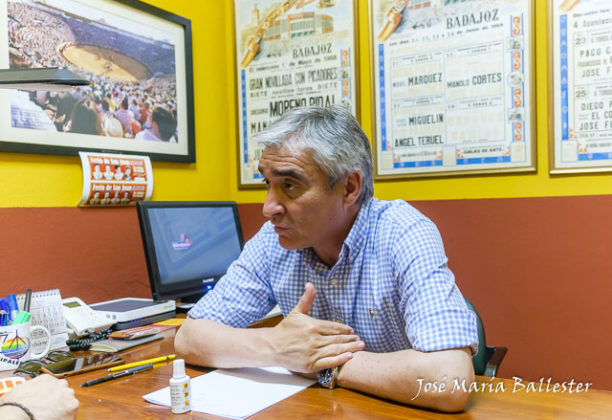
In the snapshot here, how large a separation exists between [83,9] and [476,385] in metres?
2.01

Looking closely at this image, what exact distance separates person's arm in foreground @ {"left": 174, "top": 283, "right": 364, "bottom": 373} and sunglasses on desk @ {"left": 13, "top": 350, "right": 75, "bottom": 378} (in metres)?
0.34

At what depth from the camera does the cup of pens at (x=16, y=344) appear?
1384mm

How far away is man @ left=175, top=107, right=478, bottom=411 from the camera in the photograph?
110cm

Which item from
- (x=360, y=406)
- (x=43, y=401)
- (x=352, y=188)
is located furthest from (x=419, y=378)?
(x=43, y=401)

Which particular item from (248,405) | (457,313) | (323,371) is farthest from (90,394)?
(457,313)

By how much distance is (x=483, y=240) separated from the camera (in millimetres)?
2223

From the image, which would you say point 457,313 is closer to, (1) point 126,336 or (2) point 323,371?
(2) point 323,371

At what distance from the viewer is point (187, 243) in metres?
2.11

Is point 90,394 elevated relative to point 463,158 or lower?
lower

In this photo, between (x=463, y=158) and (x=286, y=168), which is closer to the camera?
(x=286, y=168)

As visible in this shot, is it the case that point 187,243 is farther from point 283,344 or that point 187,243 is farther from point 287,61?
point 287,61

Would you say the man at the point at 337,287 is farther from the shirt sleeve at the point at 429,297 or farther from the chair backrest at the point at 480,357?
the chair backrest at the point at 480,357

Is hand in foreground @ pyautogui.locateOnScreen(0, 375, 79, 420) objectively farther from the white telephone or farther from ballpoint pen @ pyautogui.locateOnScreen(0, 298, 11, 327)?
the white telephone

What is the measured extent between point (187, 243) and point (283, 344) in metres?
1.00
